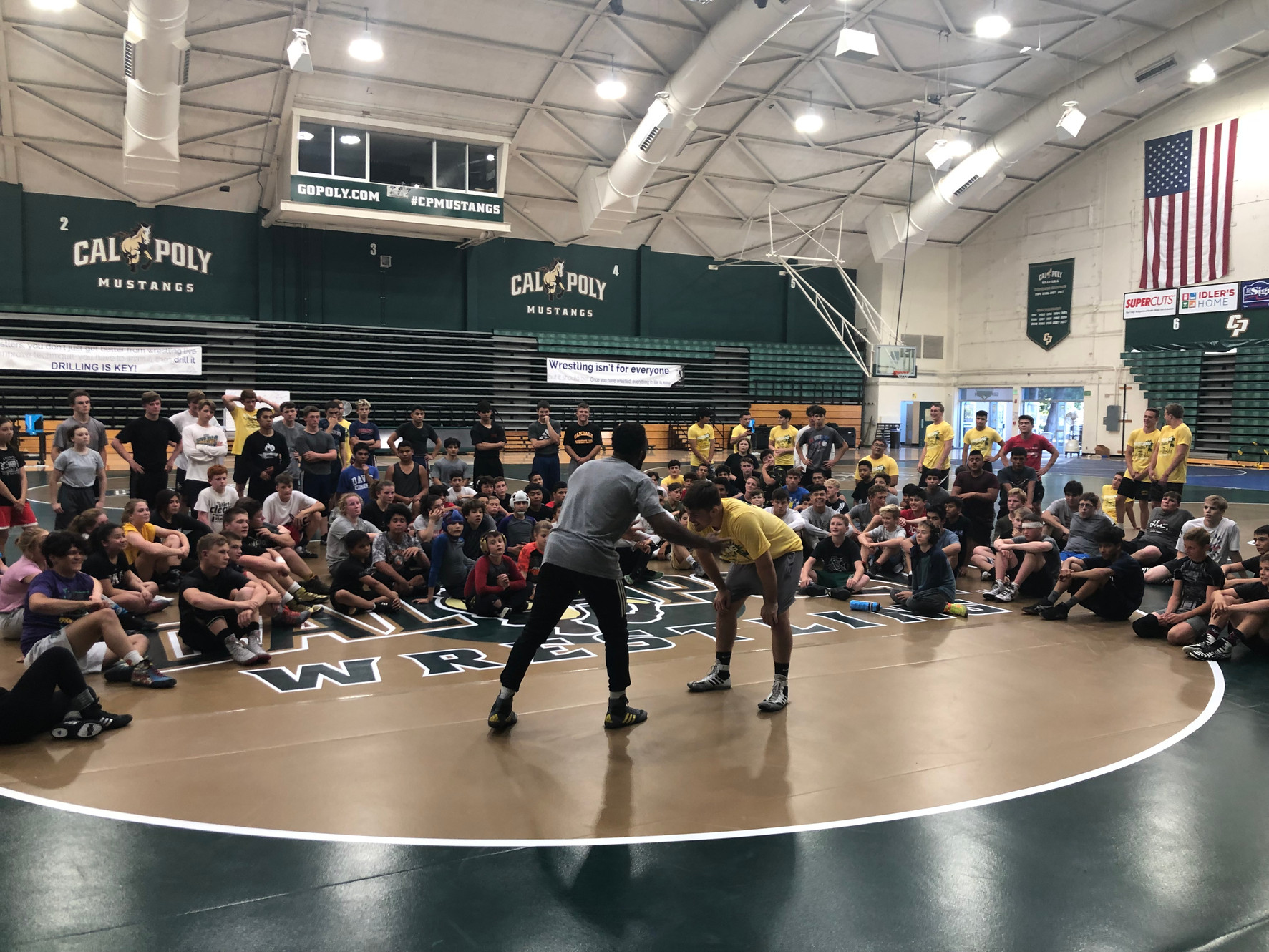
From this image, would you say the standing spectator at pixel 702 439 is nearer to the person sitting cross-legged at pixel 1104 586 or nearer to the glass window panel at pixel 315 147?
the person sitting cross-legged at pixel 1104 586

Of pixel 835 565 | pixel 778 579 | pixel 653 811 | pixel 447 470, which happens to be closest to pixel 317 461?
pixel 447 470

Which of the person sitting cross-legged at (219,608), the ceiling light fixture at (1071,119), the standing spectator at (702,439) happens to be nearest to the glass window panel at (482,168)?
the standing spectator at (702,439)

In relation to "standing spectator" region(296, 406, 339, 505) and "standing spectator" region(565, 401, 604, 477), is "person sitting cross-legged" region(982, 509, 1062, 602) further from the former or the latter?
"standing spectator" region(296, 406, 339, 505)

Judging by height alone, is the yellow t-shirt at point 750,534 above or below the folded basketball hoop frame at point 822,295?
below

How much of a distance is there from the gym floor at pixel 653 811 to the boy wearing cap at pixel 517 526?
2.47 m

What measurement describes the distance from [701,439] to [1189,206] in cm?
1823

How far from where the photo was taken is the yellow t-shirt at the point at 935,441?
1156 cm

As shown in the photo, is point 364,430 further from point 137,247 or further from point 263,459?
point 137,247

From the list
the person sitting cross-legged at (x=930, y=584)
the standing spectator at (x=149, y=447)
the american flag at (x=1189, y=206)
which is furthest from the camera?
the american flag at (x=1189, y=206)

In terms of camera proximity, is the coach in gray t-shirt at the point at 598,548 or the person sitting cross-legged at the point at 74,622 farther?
the person sitting cross-legged at the point at 74,622

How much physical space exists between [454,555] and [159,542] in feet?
7.96

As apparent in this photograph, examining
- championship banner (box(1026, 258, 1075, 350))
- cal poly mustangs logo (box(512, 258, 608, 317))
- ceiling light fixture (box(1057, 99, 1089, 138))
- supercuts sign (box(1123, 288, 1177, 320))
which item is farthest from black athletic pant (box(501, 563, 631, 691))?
championship banner (box(1026, 258, 1075, 350))

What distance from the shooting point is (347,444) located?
11.8 metres

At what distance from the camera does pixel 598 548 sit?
4656mm
